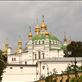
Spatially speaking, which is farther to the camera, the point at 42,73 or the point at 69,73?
the point at 42,73

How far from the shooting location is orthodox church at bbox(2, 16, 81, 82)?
93812mm

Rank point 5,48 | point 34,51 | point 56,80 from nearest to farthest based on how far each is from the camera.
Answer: point 56,80 < point 34,51 < point 5,48

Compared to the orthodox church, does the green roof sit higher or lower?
higher

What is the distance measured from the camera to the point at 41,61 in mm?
94438

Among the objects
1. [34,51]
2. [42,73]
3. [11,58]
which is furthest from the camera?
[11,58]

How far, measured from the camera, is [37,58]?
10119 cm

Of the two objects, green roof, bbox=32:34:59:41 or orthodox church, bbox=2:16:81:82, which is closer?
orthodox church, bbox=2:16:81:82

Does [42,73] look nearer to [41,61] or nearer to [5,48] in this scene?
[41,61]

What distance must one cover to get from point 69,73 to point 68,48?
51109 millimetres

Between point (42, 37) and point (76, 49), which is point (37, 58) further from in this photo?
point (76, 49)

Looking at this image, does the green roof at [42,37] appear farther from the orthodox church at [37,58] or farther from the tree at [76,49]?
the tree at [76,49]

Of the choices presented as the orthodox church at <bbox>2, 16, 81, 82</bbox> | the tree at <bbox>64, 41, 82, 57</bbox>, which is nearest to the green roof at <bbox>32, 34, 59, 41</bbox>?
the orthodox church at <bbox>2, 16, 81, 82</bbox>

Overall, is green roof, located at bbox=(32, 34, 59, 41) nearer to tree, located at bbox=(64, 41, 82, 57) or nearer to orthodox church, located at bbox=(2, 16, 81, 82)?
orthodox church, located at bbox=(2, 16, 81, 82)

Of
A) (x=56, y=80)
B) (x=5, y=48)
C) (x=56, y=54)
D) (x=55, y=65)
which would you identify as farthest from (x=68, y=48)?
(x=56, y=80)
